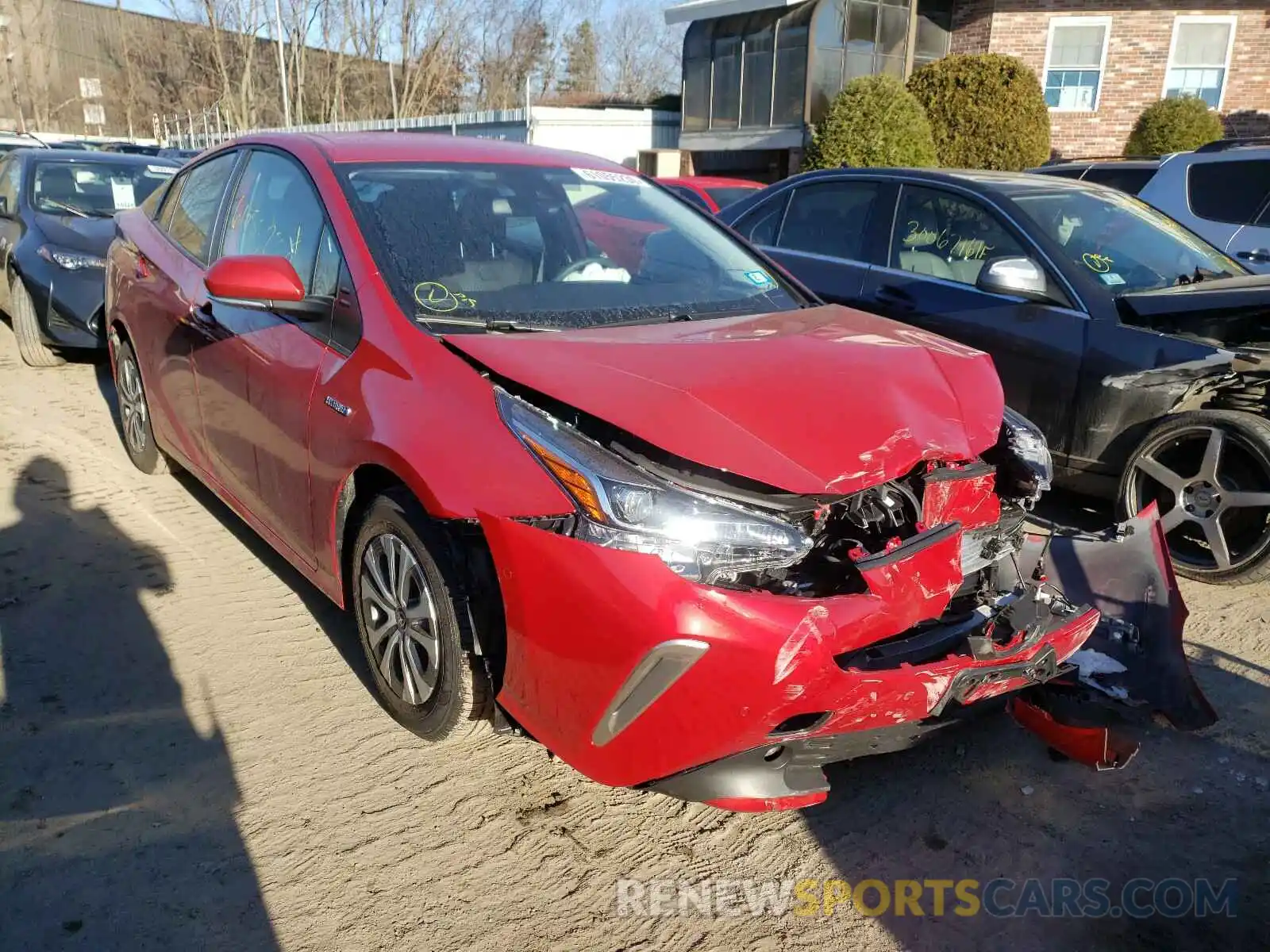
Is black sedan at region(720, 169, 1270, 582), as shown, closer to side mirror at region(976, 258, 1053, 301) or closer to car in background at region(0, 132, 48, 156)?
side mirror at region(976, 258, 1053, 301)

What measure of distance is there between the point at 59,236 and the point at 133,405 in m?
3.24

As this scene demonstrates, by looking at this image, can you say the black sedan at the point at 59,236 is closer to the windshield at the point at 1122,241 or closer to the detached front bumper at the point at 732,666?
the windshield at the point at 1122,241

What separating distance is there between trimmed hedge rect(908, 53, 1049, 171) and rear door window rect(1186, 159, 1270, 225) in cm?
961

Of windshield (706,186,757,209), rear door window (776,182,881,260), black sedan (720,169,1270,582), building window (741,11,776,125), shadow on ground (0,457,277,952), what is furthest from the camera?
building window (741,11,776,125)

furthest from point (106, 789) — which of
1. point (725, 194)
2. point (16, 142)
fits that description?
point (16, 142)

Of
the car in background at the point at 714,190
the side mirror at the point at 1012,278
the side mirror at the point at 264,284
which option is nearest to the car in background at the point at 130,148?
the car in background at the point at 714,190

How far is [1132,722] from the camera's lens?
10.6ft

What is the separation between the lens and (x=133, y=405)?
213 inches

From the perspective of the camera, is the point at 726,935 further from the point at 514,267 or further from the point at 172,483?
the point at 172,483

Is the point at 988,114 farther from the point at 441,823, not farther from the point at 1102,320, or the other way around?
the point at 441,823

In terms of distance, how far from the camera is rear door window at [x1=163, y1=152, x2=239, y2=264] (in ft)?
14.1

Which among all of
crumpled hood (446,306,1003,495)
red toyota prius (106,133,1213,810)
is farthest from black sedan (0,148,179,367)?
crumpled hood (446,306,1003,495)

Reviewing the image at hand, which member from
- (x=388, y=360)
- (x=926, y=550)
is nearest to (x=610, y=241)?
(x=388, y=360)

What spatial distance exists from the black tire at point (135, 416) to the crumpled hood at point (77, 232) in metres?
2.60
